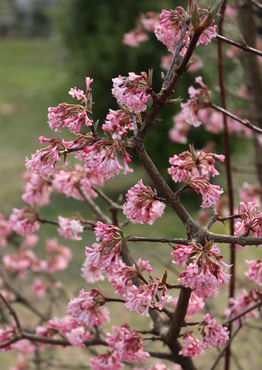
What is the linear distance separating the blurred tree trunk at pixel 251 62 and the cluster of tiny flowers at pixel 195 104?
761mm

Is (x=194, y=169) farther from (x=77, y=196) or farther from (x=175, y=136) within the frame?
(x=175, y=136)

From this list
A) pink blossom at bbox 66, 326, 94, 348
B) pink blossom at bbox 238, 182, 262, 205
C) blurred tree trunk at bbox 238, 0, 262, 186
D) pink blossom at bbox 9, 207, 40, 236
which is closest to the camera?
pink blossom at bbox 66, 326, 94, 348

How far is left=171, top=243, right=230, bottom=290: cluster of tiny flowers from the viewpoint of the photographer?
687mm

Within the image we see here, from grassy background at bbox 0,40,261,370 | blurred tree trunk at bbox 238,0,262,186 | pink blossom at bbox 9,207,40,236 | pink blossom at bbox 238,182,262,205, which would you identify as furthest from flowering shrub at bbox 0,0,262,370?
pink blossom at bbox 238,182,262,205

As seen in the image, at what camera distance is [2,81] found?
13.6 metres

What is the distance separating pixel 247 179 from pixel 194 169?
627cm

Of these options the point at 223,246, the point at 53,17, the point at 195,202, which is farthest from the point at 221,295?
the point at 53,17

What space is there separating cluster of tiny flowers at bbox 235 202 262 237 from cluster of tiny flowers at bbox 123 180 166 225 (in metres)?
0.19

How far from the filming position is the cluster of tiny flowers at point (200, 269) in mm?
687

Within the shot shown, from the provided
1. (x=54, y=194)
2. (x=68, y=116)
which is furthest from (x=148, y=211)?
(x=54, y=194)

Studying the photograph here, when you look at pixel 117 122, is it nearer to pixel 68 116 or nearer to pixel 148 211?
pixel 68 116

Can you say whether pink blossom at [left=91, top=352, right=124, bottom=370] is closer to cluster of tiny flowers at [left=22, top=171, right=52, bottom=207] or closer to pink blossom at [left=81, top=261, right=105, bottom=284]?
pink blossom at [left=81, top=261, right=105, bottom=284]

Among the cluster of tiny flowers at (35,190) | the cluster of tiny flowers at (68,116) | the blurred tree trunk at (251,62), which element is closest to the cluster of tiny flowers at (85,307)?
the cluster of tiny flowers at (68,116)

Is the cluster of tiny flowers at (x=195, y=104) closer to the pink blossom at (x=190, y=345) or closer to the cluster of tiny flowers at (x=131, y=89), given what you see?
the cluster of tiny flowers at (x=131, y=89)
